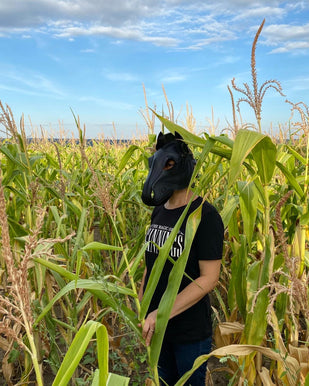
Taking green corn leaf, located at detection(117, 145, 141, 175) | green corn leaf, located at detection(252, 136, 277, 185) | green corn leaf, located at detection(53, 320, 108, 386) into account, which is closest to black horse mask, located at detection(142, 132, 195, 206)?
green corn leaf, located at detection(252, 136, 277, 185)

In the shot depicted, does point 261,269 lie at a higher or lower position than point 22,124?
lower

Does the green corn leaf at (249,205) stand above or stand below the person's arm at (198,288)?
above

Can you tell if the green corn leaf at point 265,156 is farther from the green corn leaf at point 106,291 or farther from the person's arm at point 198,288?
the green corn leaf at point 106,291

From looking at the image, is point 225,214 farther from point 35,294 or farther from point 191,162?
point 35,294

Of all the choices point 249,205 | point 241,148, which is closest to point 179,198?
point 249,205

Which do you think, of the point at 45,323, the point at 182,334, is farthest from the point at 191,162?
the point at 45,323

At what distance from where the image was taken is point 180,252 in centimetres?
179

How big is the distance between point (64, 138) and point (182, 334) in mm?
10372

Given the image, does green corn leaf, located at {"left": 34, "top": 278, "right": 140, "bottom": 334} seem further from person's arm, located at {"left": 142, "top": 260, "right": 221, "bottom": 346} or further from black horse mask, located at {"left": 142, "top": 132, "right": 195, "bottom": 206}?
black horse mask, located at {"left": 142, "top": 132, "right": 195, "bottom": 206}

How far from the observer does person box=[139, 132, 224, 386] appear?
1688 millimetres

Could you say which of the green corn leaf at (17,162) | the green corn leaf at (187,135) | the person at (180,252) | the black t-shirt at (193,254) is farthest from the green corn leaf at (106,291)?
the green corn leaf at (17,162)

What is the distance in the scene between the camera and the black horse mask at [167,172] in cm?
169

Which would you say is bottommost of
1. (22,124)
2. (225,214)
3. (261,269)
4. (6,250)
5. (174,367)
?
(174,367)

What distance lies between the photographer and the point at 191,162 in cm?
178
